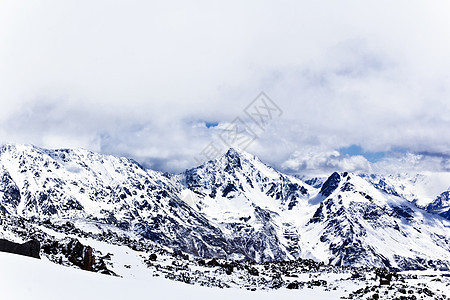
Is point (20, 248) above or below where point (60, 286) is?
above

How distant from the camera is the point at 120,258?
62906mm

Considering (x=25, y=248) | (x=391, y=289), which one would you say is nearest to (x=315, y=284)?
(x=391, y=289)

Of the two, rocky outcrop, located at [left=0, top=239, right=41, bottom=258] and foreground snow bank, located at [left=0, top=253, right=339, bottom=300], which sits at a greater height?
rocky outcrop, located at [left=0, top=239, right=41, bottom=258]

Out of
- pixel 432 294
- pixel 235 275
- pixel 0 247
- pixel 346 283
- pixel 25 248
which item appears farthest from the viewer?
pixel 235 275

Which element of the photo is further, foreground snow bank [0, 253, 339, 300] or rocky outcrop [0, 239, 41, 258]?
rocky outcrop [0, 239, 41, 258]

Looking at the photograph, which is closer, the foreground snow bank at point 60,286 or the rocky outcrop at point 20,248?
the foreground snow bank at point 60,286

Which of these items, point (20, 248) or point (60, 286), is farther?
point (20, 248)

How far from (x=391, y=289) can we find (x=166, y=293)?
37777mm

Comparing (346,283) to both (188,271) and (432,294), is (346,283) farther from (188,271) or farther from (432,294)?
(188,271)

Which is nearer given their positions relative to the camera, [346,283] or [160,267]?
[346,283]

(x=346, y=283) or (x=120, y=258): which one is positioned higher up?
(x=120, y=258)

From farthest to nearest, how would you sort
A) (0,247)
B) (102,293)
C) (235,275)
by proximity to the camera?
1. (235,275)
2. (0,247)
3. (102,293)

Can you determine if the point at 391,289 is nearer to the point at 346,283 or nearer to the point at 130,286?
the point at 346,283

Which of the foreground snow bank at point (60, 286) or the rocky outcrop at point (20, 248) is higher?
the rocky outcrop at point (20, 248)
